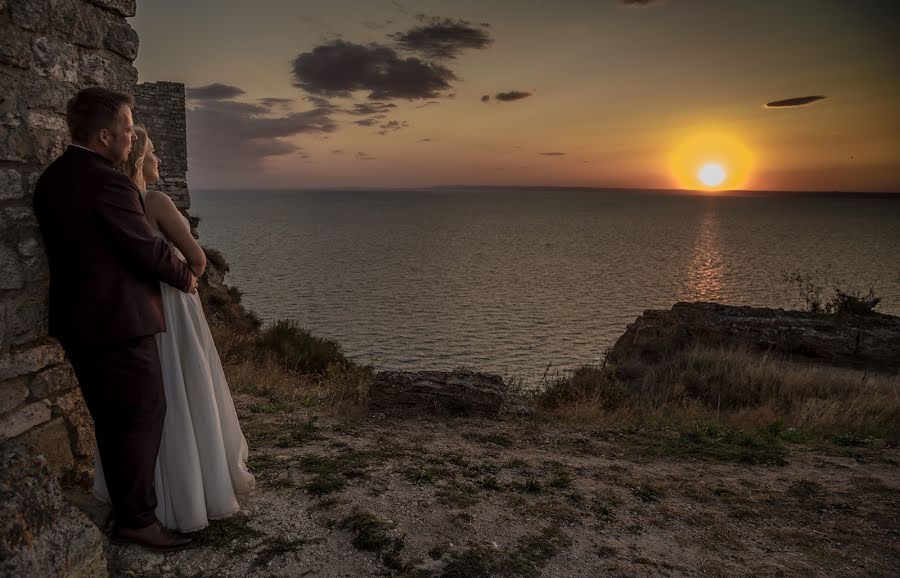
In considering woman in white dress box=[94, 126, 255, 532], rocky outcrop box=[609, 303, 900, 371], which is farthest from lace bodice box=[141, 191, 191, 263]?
rocky outcrop box=[609, 303, 900, 371]

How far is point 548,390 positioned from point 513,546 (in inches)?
237

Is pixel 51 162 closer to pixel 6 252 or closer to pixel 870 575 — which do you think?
pixel 6 252

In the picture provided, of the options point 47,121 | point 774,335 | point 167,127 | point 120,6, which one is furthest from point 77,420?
point 167,127

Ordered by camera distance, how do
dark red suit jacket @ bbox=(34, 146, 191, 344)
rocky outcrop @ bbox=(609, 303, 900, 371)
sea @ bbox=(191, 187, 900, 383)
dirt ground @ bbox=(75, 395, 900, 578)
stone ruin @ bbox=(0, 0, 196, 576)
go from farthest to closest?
sea @ bbox=(191, 187, 900, 383) → rocky outcrop @ bbox=(609, 303, 900, 371) → dirt ground @ bbox=(75, 395, 900, 578) → dark red suit jacket @ bbox=(34, 146, 191, 344) → stone ruin @ bbox=(0, 0, 196, 576)

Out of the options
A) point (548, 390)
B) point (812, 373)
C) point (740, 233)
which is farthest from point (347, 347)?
point (740, 233)

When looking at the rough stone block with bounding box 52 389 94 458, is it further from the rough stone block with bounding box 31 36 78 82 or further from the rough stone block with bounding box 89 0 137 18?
the rough stone block with bounding box 89 0 137 18

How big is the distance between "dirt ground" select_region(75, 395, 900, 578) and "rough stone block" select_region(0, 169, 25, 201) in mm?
1876

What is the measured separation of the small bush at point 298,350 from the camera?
495 inches

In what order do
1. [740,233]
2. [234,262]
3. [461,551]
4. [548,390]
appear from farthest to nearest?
[740,233], [234,262], [548,390], [461,551]

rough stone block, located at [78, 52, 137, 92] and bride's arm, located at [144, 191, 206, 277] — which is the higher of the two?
rough stone block, located at [78, 52, 137, 92]

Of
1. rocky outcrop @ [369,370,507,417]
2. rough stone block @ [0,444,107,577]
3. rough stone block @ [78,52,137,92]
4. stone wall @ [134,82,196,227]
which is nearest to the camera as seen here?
rough stone block @ [0,444,107,577]

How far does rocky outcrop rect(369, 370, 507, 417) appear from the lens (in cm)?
724

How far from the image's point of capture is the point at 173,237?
325 centimetres

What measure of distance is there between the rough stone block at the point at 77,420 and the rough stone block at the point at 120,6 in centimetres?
249
